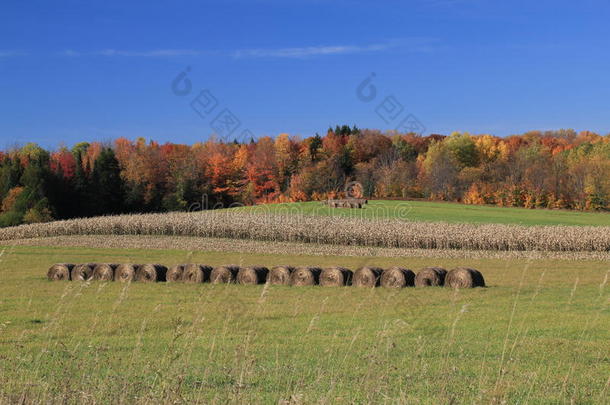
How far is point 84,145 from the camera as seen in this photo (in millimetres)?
119688

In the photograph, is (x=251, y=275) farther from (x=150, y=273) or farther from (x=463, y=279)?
(x=463, y=279)

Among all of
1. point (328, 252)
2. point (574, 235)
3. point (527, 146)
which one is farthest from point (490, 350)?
point (527, 146)

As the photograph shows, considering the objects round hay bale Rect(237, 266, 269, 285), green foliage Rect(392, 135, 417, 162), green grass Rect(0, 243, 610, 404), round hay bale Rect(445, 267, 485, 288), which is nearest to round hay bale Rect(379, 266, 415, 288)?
green grass Rect(0, 243, 610, 404)

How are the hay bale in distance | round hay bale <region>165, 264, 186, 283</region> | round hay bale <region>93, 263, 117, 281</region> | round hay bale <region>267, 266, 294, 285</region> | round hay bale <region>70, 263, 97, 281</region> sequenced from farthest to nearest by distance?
round hay bale <region>70, 263, 97, 281</region>
round hay bale <region>165, 264, 186, 283</region>
round hay bale <region>93, 263, 117, 281</region>
the hay bale in distance
round hay bale <region>267, 266, 294, 285</region>

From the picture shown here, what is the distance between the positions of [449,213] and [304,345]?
49.3 m

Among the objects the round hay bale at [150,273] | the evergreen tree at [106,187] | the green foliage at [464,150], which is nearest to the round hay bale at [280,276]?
the round hay bale at [150,273]

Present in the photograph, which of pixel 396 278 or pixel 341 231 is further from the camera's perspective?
pixel 341 231

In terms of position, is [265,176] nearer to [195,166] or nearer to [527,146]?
[195,166]

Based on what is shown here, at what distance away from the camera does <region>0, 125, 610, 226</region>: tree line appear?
72.9m

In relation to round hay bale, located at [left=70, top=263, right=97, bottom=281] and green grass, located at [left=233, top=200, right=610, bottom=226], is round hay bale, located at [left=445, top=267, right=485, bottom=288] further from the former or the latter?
green grass, located at [left=233, top=200, right=610, bottom=226]

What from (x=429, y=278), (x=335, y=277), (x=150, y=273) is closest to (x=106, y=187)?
(x=150, y=273)

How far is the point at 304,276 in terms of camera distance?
19.9 meters

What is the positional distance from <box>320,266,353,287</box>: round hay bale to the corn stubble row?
19511 millimetres

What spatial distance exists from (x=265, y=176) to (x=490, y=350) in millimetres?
74405
